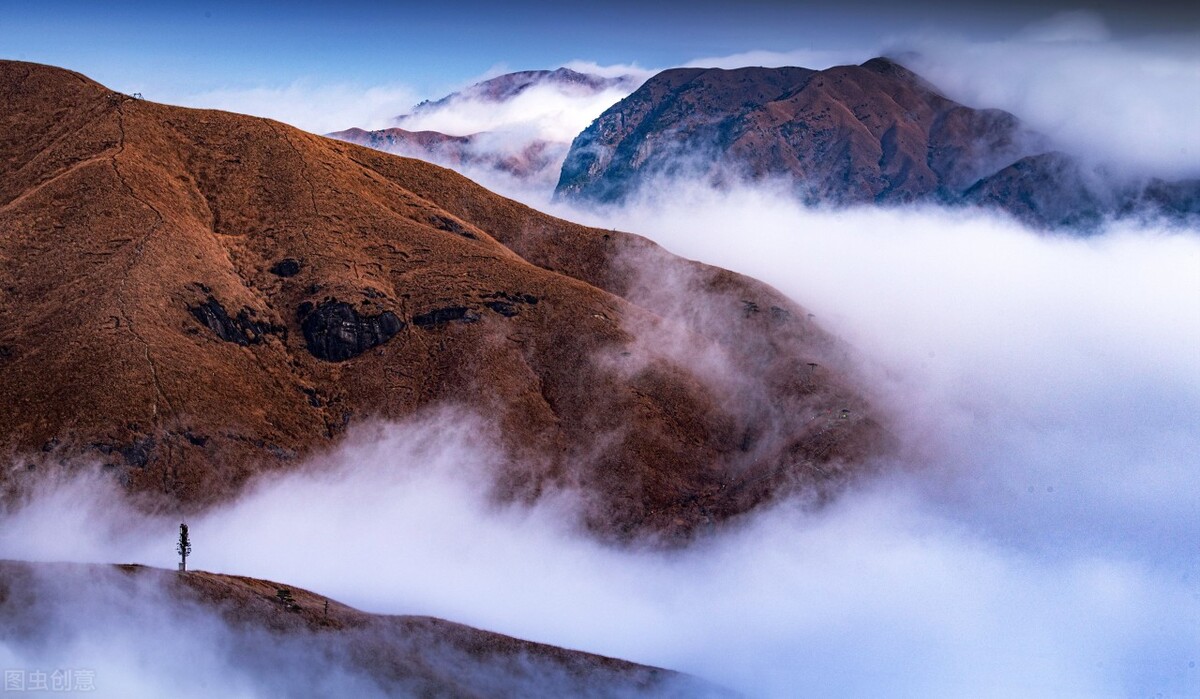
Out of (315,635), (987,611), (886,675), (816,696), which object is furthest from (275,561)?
(987,611)

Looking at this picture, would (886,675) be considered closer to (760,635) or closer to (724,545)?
(760,635)

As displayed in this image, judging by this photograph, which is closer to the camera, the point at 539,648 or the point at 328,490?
the point at 539,648

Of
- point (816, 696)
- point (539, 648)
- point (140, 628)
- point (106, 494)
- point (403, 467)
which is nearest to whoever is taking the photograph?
point (140, 628)

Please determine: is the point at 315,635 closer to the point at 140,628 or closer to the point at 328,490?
the point at 140,628

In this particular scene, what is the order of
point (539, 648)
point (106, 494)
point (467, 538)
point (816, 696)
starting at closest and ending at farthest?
point (539, 648)
point (816, 696)
point (106, 494)
point (467, 538)

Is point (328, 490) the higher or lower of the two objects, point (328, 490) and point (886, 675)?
the higher

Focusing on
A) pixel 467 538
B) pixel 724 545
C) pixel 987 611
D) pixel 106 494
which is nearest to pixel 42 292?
pixel 106 494

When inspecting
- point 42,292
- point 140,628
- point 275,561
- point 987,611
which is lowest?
point 140,628
